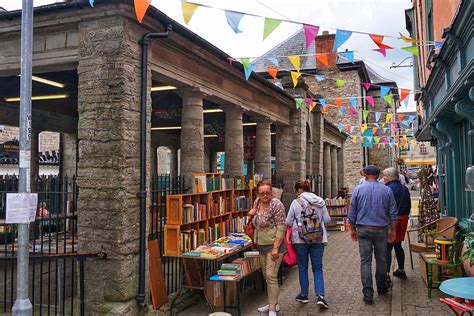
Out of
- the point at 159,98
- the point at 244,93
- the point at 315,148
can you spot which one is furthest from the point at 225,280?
the point at 315,148

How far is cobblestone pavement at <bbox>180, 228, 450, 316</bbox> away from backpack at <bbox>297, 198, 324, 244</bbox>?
95cm

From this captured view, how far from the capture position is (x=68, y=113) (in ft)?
38.8

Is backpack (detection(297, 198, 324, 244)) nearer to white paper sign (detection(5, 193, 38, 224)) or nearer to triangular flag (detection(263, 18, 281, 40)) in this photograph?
triangular flag (detection(263, 18, 281, 40))

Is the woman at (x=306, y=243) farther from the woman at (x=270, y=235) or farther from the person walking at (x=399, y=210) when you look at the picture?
the person walking at (x=399, y=210)

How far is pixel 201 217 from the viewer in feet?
22.7

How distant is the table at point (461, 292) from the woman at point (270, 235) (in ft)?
6.40

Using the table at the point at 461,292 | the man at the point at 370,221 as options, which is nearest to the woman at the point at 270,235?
the man at the point at 370,221

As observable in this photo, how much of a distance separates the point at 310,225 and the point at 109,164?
2.74 m

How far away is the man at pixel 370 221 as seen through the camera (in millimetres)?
5699

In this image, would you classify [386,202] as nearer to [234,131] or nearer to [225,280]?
[225,280]

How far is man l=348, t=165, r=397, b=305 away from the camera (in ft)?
18.7

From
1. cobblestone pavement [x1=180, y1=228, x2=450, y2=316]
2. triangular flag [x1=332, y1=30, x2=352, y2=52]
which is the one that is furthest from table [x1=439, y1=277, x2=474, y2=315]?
triangular flag [x1=332, y1=30, x2=352, y2=52]

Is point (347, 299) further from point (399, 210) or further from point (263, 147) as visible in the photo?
point (263, 147)

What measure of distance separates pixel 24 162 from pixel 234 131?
18.4ft
